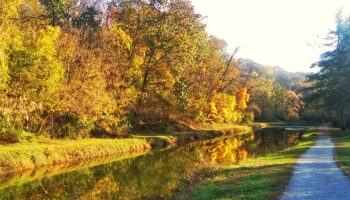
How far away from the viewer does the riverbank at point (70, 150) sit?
2828 cm

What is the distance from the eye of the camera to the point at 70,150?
3419cm

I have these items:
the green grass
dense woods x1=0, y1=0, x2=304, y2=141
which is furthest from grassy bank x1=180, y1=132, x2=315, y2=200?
dense woods x1=0, y1=0, x2=304, y2=141

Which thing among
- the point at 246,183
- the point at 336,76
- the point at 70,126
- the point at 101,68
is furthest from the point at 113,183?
the point at 336,76

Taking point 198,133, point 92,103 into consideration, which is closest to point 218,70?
point 198,133

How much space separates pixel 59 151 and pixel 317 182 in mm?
20516

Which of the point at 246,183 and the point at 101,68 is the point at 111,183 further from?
the point at 101,68

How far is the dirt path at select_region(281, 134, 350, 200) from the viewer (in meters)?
16.3

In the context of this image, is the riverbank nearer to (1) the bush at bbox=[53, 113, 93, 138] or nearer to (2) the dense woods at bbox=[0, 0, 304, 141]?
(1) the bush at bbox=[53, 113, 93, 138]

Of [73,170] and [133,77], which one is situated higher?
[133,77]

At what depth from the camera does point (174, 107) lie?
189 ft

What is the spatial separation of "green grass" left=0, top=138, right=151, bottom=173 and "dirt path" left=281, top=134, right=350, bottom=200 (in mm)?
17463

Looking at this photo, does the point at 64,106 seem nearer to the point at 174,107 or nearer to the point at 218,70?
the point at 174,107

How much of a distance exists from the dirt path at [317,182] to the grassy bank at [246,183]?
0.46m

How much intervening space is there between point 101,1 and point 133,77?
18098 mm
